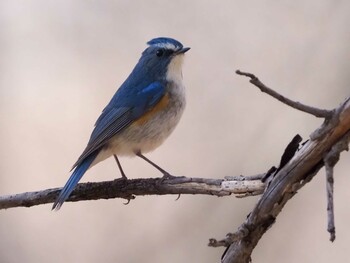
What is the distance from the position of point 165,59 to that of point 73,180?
1.08 meters

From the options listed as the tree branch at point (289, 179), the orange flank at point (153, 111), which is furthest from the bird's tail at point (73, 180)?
the tree branch at point (289, 179)

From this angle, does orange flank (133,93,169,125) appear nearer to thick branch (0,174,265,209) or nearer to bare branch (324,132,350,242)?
thick branch (0,174,265,209)

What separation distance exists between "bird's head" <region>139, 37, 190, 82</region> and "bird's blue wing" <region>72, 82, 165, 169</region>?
0.36ft

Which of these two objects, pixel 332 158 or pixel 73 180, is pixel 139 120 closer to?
pixel 73 180

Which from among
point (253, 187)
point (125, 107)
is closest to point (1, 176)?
point (125, 107)

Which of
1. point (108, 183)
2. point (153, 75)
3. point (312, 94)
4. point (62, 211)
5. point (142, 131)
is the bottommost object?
point (62, 211)

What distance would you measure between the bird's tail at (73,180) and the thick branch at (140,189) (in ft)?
0.17

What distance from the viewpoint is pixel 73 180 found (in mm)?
3199

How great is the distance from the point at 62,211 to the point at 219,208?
1047mm

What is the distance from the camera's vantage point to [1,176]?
183 inches

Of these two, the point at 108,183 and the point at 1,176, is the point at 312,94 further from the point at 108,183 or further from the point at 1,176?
the point at 1,176

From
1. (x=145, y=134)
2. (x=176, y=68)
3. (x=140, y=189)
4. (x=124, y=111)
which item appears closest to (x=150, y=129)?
(x=145, y=134)

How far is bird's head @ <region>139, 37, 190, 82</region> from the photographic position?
3924 millimetres

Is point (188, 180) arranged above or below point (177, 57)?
below
